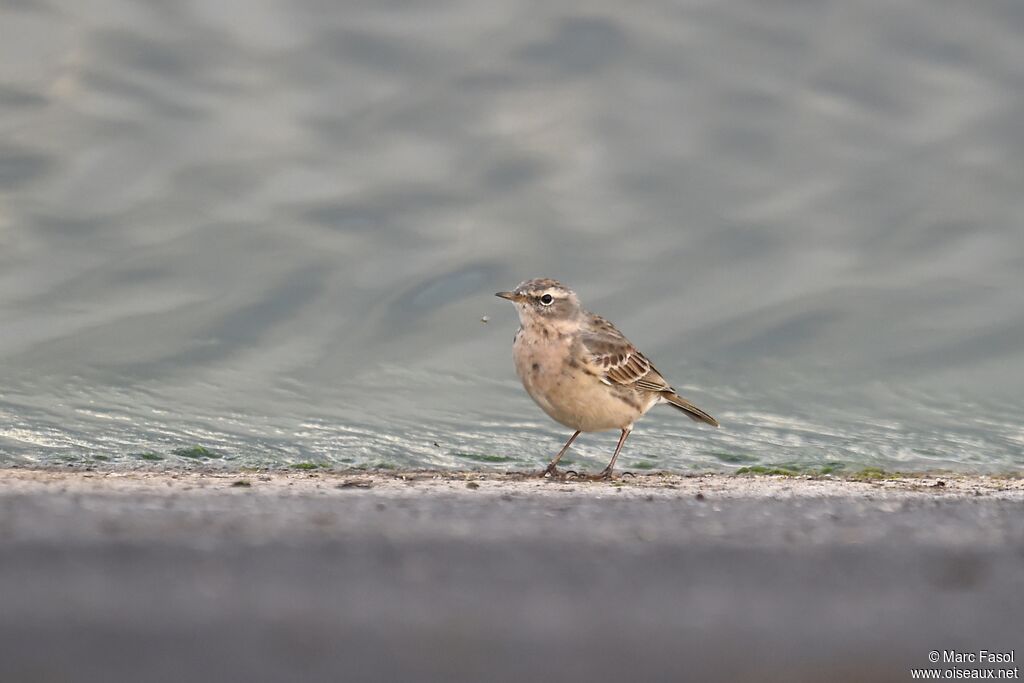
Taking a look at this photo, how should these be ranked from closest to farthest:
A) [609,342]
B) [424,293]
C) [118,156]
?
[609,342] < [424,293] < [118,156]

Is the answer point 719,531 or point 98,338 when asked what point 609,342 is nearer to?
point 98,338

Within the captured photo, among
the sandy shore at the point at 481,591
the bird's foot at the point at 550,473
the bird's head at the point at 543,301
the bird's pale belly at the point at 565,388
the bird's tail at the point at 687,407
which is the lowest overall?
the sandy shore at the point at 481,591

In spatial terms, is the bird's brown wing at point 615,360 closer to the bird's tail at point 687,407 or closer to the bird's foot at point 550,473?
the bird's tail at point 687,407

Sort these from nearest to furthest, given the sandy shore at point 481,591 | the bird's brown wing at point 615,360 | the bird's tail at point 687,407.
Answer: the sandy shore at point 481,591
the bird's brown wing at point 615,360
the bird's tail at point 687,407

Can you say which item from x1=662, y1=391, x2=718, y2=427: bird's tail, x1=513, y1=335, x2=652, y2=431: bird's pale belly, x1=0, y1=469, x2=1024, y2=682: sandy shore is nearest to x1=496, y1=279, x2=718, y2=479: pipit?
x1=513, y1=335, x2=652, y2=431: bird's pale belly

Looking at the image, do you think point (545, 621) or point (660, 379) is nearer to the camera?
point (545, 621)

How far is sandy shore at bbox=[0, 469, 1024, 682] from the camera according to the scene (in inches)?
129

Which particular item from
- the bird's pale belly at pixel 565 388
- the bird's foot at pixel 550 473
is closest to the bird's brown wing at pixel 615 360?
the bird's pale belly at pixel 565 388

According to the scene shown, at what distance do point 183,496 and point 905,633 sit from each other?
2047 mm

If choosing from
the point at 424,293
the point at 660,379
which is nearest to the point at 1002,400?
the point at 660,379

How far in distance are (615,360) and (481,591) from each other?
17.1 ft

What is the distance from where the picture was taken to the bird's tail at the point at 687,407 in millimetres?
9203

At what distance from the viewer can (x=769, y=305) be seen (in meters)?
11.7

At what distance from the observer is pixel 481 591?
352 centimetres
